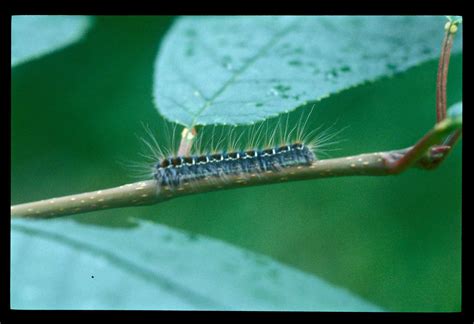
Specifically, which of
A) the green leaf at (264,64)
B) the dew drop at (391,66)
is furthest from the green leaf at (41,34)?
the dew drop at (391,66)

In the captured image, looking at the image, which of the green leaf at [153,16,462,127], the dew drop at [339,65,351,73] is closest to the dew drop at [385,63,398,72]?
the green leaf at [153,16,462,127]

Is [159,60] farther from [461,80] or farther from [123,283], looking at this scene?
[461,80]

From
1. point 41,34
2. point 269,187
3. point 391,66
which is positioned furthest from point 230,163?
point 269,187

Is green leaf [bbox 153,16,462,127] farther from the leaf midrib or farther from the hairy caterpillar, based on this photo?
the hairy caterpillar

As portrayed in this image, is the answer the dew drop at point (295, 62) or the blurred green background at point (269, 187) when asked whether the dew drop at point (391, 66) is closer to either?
the dew drop at point (295, 62)

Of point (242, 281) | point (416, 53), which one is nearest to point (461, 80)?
point (416, 53)

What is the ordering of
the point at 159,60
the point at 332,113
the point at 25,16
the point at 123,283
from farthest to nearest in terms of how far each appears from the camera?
the point at 332,113, the point at 25,16, the point at 159,60, the point at 123,283
